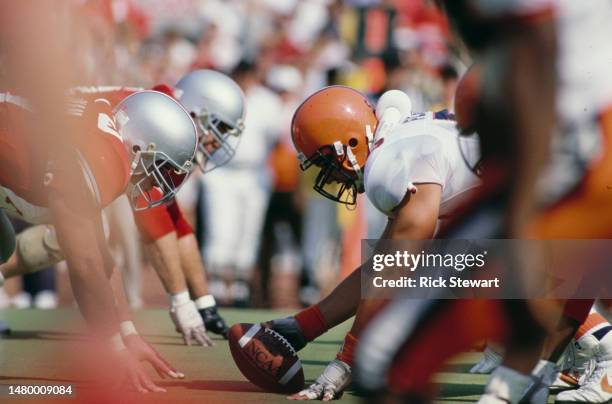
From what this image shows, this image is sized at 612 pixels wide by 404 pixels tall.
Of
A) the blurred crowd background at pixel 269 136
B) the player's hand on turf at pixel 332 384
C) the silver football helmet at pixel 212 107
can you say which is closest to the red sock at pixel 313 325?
the player's hand on turf at pixel 332 384

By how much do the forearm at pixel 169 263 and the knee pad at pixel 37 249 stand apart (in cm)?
72

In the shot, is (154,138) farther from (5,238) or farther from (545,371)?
(545,371)

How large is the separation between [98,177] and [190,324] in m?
1.92

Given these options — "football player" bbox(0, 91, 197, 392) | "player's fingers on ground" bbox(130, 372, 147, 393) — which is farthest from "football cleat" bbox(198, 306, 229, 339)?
"player's fingers on ground" bbox(130, 372, 147, 393)

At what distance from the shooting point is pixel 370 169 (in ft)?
14.8

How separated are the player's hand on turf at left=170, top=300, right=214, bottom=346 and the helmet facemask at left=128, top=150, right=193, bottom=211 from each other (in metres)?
0.92

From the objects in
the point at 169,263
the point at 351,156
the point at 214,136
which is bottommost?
the point at 169,263

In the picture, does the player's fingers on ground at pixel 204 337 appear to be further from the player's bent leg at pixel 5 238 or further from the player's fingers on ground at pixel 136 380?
the player's fingers on ground at pixel 136 380

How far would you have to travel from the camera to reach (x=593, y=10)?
3.60m

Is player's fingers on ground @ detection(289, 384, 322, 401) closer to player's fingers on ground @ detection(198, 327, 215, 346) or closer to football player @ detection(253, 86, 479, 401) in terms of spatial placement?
football player @ detection(253, 86, 479, 401)

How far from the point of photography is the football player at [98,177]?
4578mm

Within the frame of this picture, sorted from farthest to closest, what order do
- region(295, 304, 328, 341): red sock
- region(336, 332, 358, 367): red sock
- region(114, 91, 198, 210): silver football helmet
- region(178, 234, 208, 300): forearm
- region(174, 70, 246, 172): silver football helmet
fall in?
region(178, 234, 208, 300): forearm
region(174, 70, 246, 172): silver football helmet
region(114, 91, 198, 210): silver football helmet
region(295, 304, 328, 341): red sock
region(336, 332, 358, 367): red sock

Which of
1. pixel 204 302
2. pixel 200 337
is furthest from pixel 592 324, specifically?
pixel 204 302

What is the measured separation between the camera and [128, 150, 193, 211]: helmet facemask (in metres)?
5.57
